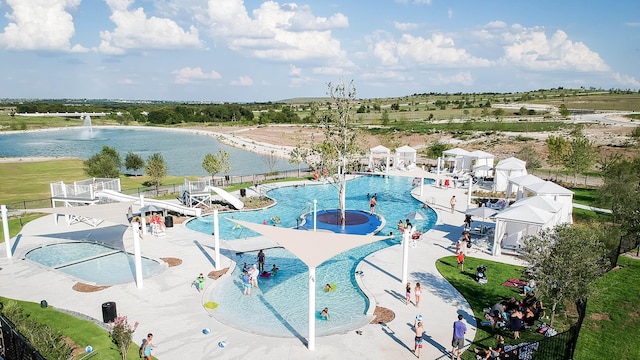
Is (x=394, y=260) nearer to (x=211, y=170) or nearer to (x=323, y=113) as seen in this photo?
(x=323, y=113)

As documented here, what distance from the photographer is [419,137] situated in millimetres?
86312

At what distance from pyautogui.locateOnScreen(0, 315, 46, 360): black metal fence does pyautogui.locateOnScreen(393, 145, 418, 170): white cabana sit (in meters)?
39.7

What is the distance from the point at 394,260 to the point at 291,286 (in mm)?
5586

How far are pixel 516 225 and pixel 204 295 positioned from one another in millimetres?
16640

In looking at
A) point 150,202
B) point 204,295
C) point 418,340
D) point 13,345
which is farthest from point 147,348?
point 150,202

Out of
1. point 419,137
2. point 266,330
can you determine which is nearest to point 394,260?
point 266,330

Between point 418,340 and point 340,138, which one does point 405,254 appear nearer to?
point 418,340

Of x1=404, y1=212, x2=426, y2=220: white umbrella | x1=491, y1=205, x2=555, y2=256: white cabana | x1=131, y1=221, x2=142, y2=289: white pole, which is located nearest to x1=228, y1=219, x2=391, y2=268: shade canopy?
x1=131, y1=221, x2=142, y2=289: white pole

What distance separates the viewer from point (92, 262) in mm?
20938

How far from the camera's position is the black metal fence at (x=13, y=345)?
859cm

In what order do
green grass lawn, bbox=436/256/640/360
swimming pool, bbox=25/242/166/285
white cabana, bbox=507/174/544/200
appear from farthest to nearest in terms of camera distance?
1. white cabana, bbox=507/174/544/200
2. swimming pool, bbox=25/242/166/285
3. green grass lawn, bbox=436/256/640/360

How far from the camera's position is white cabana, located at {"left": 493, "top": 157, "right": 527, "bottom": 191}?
35.3 m

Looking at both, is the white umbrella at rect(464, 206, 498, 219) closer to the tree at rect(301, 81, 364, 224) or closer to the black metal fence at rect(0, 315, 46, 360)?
the tree at rect(301, 81, 364, 224)

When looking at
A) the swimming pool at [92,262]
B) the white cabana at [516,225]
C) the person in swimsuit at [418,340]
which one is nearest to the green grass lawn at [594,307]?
the person in swimsuit at [418,340]
